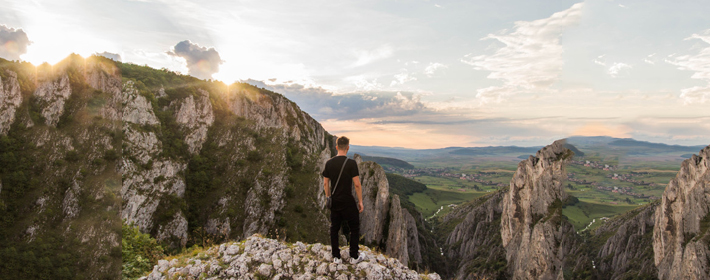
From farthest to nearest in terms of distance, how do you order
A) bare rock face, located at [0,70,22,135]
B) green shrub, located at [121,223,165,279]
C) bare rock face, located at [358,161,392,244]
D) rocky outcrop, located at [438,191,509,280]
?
1. rocky outcrop, located at [438,191,509,280]
2. bare rock face, located at [358,161,392,244]
3. bare rock face, located at [0,70,22,135]
4. green shrub, located at [121,223,165,279]

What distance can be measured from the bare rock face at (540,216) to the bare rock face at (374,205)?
31.8m

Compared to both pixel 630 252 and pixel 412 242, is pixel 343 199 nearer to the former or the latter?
pixel 630 252

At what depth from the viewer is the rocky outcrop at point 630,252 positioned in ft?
175

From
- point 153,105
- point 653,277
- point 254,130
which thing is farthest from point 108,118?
point 653,277

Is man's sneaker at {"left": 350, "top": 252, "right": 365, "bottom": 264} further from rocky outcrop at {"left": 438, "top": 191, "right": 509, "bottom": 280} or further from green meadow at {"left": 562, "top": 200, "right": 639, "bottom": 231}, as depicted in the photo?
green meadow at {"left": 562, "top": 200, "right": 639, "bottom": 231}

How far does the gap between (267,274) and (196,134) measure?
81972 mm

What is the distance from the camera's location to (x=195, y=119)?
78.9m

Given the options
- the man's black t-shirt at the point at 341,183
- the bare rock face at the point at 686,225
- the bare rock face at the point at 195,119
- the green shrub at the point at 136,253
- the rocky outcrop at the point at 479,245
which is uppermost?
the bare rock face at the point at 195,119

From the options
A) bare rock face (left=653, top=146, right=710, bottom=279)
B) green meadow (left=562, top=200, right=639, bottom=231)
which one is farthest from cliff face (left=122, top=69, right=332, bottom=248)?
green meadow (left=562, top=200, right=639, bottom=231)

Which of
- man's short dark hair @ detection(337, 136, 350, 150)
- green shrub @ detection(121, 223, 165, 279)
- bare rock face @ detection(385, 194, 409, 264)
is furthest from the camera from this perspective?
bare rock face @ detection(385, 194, 409, 264)

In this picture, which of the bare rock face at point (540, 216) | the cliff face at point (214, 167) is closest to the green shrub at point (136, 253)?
the cliff face at point (214, 167)

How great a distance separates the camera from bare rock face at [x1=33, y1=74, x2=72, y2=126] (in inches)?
2186

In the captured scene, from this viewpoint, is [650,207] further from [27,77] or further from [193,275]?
[27,77]

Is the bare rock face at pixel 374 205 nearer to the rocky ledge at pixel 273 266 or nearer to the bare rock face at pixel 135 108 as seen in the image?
the rocky ledge at pixel 273 266
